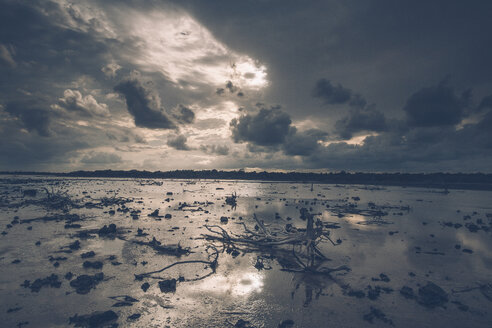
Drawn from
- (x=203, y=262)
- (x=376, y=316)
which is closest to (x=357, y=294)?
(x=376, y=316)

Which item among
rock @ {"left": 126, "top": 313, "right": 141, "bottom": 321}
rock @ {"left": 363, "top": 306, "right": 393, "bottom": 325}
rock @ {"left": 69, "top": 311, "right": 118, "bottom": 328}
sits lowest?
rock @ {"left": 363, "top": 306, "right": 393, "bottom": 325}

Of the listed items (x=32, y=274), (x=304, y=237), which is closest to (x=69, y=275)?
(x=32, y=274)

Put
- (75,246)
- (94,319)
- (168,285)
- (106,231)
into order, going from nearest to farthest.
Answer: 1. (94,319)
2. (168,285)
3. (75,246)
4. (106,231)

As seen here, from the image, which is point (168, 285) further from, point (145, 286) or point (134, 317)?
point (134, 317)

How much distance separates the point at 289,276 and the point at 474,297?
8046 millimetres

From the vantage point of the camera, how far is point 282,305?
31.0 feet

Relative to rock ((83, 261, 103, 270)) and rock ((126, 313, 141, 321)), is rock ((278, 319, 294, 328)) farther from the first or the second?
rock ((83, 261, 103, 270))

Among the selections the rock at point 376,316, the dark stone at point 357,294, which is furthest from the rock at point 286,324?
the dark stone at point 357,294

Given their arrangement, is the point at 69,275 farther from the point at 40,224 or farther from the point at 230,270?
the point at 40,224

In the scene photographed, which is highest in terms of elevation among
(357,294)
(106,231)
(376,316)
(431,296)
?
(106,231)

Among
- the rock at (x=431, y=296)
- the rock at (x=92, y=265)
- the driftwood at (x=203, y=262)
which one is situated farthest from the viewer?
the rock at (x=92, y=265)

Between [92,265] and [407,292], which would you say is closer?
[407,292]

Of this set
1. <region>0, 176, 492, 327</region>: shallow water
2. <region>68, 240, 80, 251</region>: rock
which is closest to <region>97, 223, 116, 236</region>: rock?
<region>0, 176, 492, 327</region>: shallow water

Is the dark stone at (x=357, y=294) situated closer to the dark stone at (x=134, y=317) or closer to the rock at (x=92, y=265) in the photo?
the dark stone at (x=134, y=317)
